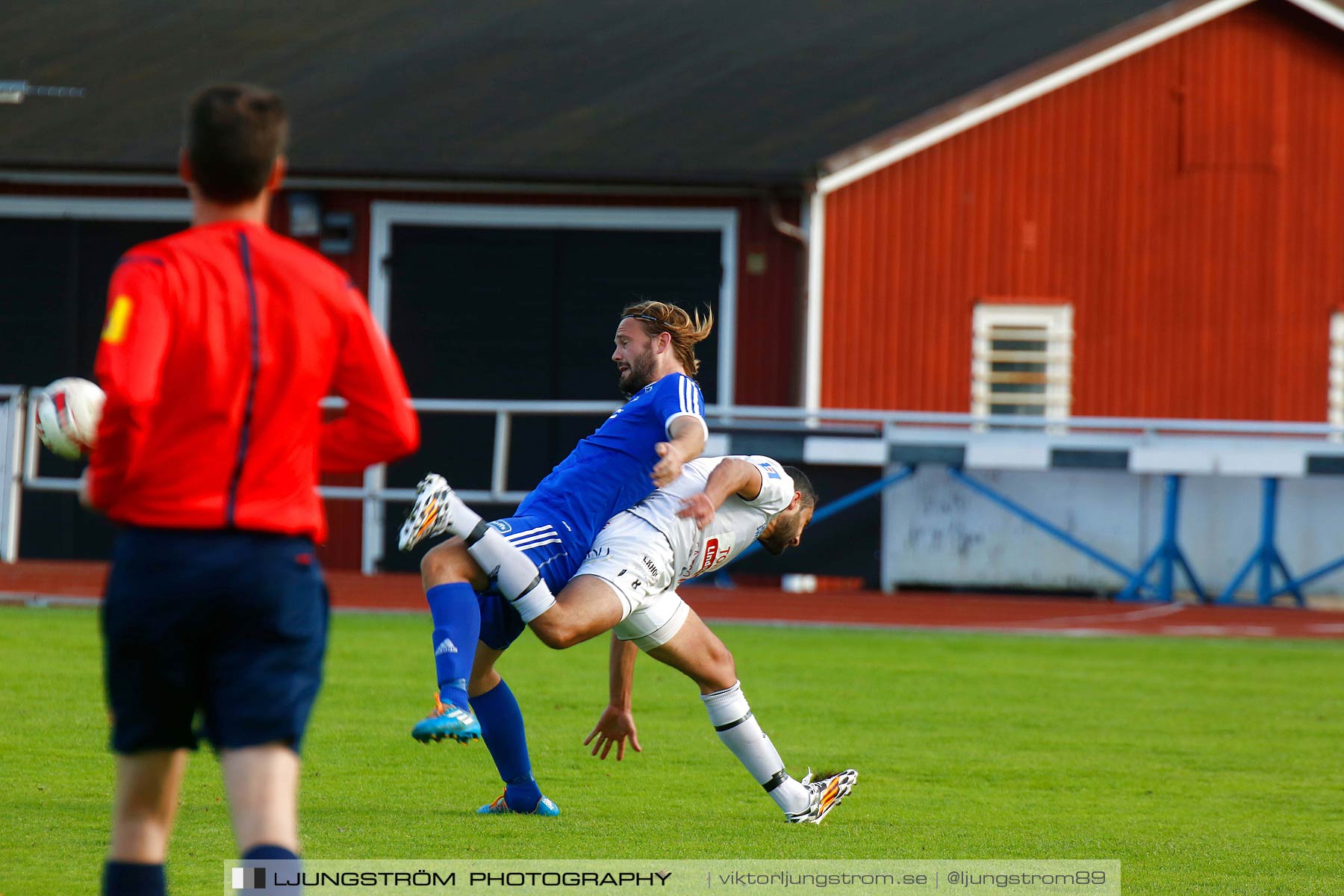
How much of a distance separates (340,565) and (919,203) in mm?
7229

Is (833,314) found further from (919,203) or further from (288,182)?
(288,182)

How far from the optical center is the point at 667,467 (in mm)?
5676

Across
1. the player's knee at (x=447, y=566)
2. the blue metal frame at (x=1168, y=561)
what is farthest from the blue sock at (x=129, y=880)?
the blue metal frame at (x=1168, y=561)

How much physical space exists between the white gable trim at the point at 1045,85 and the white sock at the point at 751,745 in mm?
12692

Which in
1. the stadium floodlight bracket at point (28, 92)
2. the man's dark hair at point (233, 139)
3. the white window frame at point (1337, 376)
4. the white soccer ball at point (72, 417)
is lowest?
the white soccer ball at point (72, 417)

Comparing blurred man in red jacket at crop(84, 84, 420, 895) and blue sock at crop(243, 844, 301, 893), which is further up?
blurred man in red jacket at crop(84, 84, 420, 895)

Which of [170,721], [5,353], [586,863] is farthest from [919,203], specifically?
[170,721]

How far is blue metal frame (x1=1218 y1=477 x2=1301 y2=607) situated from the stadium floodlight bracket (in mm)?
13658

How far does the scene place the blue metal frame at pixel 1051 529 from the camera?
16609 mm

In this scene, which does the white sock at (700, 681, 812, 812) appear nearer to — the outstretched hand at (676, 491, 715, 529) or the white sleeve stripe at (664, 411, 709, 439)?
the outstretched hand at (676, 491, 715, 529)

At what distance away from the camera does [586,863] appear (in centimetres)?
530

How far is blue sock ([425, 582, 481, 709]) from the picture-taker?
17.9ft

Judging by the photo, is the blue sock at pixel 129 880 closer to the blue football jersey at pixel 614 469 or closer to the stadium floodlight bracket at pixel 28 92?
the blue football jersey at pixel 614 469

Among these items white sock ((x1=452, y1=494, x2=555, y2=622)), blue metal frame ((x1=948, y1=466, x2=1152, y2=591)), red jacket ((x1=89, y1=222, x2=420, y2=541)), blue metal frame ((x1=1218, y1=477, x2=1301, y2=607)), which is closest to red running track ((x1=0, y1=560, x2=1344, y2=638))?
blue metal frame ((x1=1218, y1=477, x2=1301, y2=607))
